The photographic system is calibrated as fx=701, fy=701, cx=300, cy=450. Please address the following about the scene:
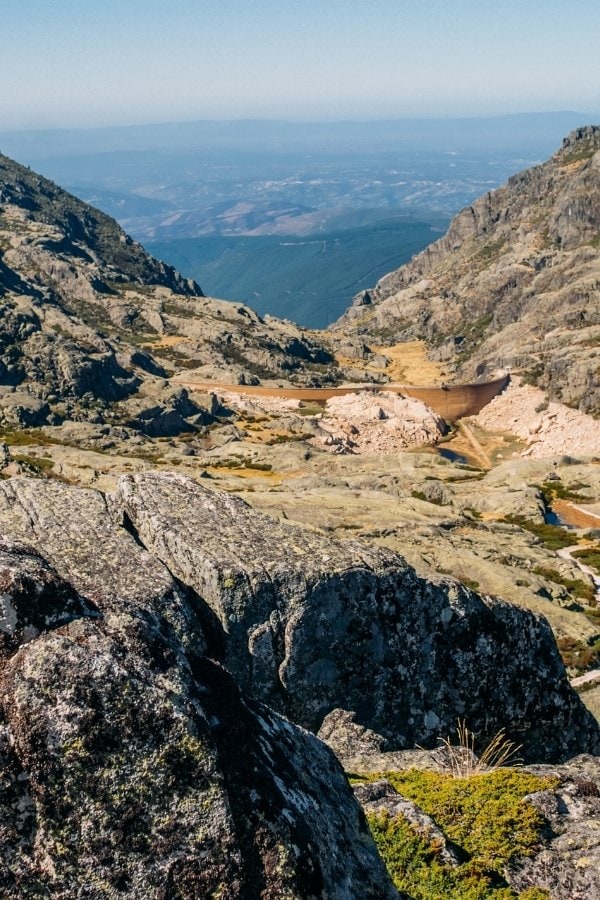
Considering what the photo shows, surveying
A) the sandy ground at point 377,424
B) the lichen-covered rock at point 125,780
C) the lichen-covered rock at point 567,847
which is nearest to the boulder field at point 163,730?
the lichen-covered rock at point 125,780

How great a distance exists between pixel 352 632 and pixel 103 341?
123476 millimetres

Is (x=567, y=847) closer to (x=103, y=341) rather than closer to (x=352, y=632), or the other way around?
(x=352, y=632)

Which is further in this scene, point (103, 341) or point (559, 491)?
point (103, 341)

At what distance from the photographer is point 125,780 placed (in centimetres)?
756

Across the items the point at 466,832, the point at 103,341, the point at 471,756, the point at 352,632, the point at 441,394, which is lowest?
the point at 441,394

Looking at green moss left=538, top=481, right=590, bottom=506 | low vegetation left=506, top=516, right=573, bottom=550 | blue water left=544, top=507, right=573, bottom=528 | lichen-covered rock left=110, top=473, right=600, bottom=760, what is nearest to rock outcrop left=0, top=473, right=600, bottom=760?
lichen-covered rock left=110, top=473, right=600, bottom=760

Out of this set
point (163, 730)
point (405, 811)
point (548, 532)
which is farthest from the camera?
point (548, 532)

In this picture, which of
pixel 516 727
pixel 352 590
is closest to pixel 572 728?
pixel 516 727

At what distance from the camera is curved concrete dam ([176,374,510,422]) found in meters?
118

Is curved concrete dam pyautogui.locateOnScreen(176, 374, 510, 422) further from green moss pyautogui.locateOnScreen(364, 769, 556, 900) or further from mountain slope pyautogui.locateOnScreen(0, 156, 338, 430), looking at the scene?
green moss pyautogui.locateOnScreen(364, 769, 556, 900)

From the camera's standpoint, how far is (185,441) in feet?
320

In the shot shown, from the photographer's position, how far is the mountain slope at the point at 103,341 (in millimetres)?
106875

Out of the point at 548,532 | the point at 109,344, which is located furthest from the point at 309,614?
the point at 109,344

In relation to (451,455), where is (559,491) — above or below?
above
